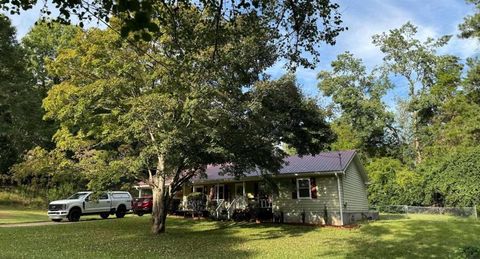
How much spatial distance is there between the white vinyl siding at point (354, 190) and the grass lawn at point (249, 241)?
324 cm

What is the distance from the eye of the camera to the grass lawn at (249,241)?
1252 cm

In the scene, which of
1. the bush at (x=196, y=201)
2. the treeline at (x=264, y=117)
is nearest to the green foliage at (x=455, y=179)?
the treeline at (x=264, y=117)

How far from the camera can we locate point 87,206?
25.6m

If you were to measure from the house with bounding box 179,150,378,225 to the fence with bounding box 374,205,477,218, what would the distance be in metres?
5.04

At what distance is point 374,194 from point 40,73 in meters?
36.9

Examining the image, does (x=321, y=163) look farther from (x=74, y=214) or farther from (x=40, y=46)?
(x=40, y=46)

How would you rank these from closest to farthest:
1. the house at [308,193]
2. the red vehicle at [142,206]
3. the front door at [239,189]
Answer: the house at [308,193], the front door at [239,189], the red vehicle at [142,206]

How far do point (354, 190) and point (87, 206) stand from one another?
55.4 feet

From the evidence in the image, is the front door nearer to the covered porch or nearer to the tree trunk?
the covered porch

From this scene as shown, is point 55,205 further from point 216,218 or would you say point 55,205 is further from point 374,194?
point 374,194

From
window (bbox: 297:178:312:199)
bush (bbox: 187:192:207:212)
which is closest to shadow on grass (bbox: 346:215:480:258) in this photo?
window (bbox: 297:178:312:199)

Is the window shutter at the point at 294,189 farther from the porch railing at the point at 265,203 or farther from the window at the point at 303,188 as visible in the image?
the porch railing at the point at 265,203

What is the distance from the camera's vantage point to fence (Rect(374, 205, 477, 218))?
84.1ft

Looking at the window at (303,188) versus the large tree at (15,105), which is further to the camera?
the large tree at (15,105)
